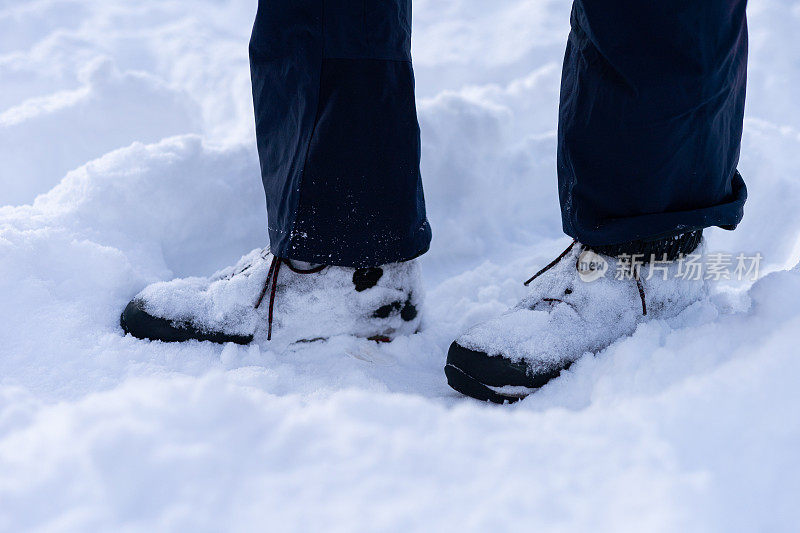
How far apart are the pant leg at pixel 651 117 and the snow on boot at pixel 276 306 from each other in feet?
1.19

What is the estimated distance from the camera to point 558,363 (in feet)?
2.80

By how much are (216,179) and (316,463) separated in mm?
1058

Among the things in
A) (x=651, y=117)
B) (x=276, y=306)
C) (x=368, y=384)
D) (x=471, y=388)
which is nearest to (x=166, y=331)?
(x=276, y=306)

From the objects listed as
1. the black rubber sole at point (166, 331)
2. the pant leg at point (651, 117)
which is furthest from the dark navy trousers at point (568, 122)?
the black rubber sole at point (166, 331)

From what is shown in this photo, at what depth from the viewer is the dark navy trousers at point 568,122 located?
2.57 feet

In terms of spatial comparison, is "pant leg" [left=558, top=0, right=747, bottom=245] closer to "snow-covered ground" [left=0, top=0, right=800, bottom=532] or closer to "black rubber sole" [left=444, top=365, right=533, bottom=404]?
"snow-covered ground" [left=0, top=0, right=800, bottom=532]

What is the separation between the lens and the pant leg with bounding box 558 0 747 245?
77cm

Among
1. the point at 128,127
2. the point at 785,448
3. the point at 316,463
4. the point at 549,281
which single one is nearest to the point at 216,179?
the point at 128,127

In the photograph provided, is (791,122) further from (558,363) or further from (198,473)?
(198,473)

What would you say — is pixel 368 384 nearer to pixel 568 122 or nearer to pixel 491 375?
pixel 491 375

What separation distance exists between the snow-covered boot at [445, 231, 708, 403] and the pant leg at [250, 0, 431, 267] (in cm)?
22

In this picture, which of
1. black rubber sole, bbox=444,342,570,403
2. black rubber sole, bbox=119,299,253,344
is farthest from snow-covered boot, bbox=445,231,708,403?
black rubber sole, bbox=119,299,253,344

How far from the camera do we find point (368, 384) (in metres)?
0.89

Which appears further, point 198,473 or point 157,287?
point 157,287
